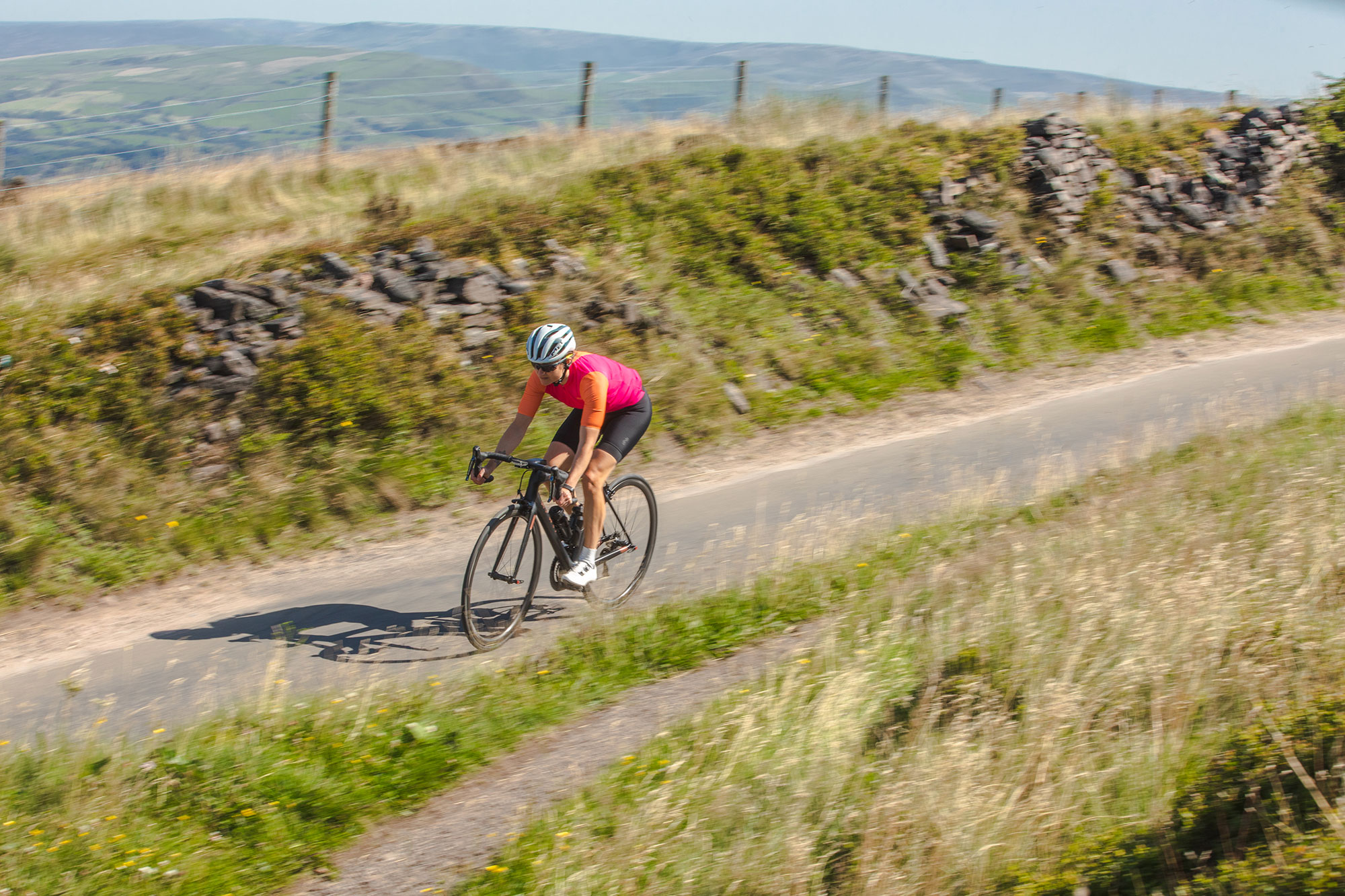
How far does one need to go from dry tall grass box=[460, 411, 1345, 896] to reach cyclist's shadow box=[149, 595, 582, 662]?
85.7 inches

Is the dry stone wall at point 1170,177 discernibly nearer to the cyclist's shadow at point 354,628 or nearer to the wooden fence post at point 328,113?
the wooden fence post at point 328,113

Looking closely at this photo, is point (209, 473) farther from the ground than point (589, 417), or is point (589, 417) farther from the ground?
point (589, 417)

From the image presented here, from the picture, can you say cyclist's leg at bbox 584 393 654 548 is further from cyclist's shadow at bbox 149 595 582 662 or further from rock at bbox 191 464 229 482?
rock at bbox 191 464 229 482

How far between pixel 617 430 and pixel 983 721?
10.1 ft

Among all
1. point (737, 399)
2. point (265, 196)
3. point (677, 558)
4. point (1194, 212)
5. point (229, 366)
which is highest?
point (1194, 212)

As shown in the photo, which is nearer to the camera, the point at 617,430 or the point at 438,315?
the point at 617,430

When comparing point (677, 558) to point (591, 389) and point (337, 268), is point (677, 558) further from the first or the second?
point (337, 268)

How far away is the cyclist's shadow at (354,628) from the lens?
21.2 ft

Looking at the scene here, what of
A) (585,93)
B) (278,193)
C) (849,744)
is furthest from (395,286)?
(585,93)

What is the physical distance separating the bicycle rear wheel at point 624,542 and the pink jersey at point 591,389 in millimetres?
605

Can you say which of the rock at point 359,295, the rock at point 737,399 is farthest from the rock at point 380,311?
the rock at point 737,399

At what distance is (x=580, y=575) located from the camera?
6500mm

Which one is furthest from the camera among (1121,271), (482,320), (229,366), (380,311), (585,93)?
(585,93)

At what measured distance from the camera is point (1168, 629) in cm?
497
